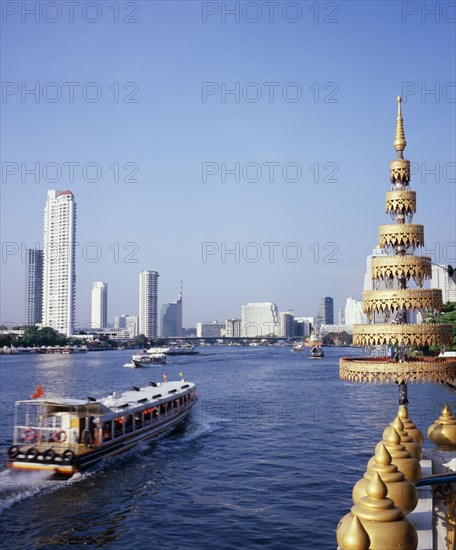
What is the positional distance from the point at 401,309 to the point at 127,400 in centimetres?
3097

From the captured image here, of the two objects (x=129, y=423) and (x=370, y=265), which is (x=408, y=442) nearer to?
(x=370, y=265)

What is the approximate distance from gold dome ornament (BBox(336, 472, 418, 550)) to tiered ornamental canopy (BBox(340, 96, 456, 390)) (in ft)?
30.1

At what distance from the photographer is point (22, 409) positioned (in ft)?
200

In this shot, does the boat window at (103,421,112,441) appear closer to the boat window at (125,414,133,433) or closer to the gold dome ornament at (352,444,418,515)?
the boat window at (125,414,133,433)

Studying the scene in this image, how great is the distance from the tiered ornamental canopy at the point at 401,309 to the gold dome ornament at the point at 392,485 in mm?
8036

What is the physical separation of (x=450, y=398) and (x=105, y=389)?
154 feet

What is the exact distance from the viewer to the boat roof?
33.8 m

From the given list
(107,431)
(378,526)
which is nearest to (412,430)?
(378,526)

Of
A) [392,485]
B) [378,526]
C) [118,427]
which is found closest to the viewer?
[378,526]

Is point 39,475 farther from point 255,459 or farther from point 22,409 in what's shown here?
point 22,409

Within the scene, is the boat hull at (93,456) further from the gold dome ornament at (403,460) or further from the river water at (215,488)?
the gold dome ornament at (403,460)

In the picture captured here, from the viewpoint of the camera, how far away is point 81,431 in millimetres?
34125

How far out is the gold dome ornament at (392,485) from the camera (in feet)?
25.5

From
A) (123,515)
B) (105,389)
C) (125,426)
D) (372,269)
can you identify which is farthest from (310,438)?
(105,389)
